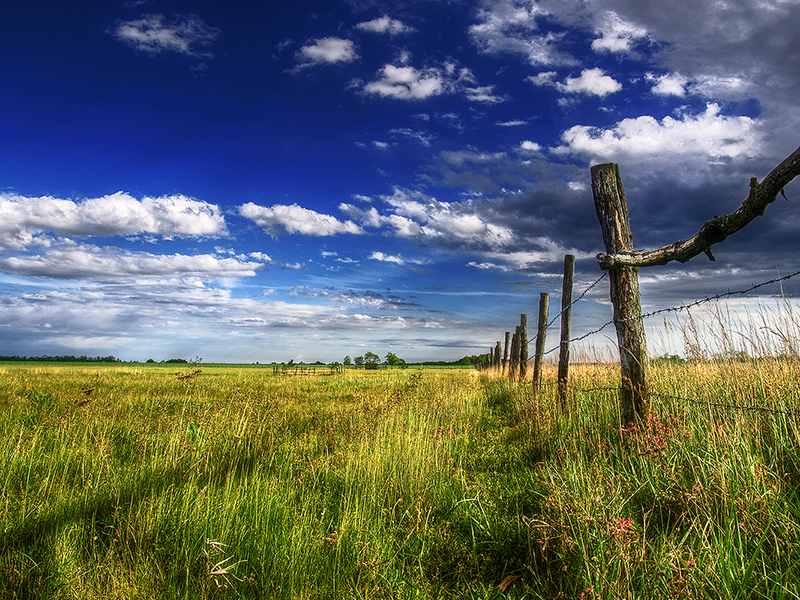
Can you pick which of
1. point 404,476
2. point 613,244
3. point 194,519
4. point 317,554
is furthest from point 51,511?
point 613,244

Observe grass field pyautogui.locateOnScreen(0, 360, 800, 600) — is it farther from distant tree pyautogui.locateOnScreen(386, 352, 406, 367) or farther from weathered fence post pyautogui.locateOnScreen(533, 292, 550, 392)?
distant tree pyautogui.locateOnScreen(386, 352, 406, 367)

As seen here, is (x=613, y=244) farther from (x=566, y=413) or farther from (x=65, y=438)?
(x=65, y=438)

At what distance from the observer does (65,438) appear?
17.7 feet

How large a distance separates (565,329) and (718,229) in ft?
13.2

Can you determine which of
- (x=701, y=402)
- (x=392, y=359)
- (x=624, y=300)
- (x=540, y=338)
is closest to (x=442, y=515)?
(x=701, y=402)

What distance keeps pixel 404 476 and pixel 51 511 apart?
2.75 metres

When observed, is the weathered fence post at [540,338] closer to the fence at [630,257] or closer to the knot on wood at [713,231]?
Result: the fence at [630,257]

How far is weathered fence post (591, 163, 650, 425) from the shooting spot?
427 cm

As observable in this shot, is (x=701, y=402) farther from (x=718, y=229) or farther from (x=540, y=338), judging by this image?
(x=540, y=338)

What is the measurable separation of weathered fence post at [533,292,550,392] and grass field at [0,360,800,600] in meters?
3.20

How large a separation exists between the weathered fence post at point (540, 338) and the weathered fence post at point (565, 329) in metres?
1.03

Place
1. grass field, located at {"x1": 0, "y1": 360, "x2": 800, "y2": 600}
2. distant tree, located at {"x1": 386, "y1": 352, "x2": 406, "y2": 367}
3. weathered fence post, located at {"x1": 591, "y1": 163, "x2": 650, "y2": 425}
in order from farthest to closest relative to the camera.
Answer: distant tree, located at {"x1": 386, "y1": 352, "x2": 406, "y2": 367} < weathered fence post, located at {"x1": 591, "y1": 163, "x2": 650, "y2": 425} < grass field, located at {"x1": 0, "y1": 360, "x2": 800, "y2": 600}

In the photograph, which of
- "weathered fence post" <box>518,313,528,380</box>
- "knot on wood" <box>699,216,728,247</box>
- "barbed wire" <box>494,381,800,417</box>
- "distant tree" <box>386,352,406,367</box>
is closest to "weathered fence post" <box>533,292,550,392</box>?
"barbed wire" <box>494,381,800,417</box>

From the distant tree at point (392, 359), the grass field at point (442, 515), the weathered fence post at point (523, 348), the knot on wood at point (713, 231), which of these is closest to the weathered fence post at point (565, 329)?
the grass field at point (442, 515)
